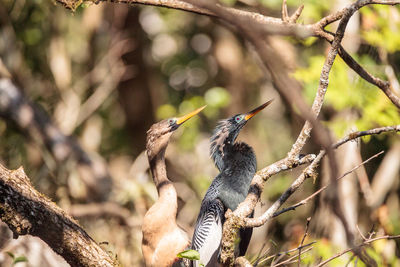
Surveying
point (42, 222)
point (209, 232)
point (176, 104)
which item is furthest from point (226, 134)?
point (176, 104)

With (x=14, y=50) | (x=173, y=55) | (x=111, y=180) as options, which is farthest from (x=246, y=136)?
(x=14, y=50)

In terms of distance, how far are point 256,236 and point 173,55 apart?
434 cm

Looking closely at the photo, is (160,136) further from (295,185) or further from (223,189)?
(295,185)

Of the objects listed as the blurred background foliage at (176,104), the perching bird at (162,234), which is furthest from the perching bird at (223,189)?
the blurred background foliage at (176,104)

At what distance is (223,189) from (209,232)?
372 millimetres

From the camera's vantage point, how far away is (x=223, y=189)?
4.00 metres

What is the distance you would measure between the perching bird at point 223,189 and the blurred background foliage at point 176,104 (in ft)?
3.30

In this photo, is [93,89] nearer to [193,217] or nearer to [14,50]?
[14,50]

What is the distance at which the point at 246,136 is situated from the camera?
8.13m

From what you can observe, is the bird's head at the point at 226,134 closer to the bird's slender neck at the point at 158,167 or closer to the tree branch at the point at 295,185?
the bird's slender neck at the point at 158,167

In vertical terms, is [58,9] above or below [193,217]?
above

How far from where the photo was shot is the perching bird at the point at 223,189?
374 centimetres

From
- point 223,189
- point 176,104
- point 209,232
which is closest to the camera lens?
point 209,232

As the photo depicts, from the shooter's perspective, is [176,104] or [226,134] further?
[176,104]
